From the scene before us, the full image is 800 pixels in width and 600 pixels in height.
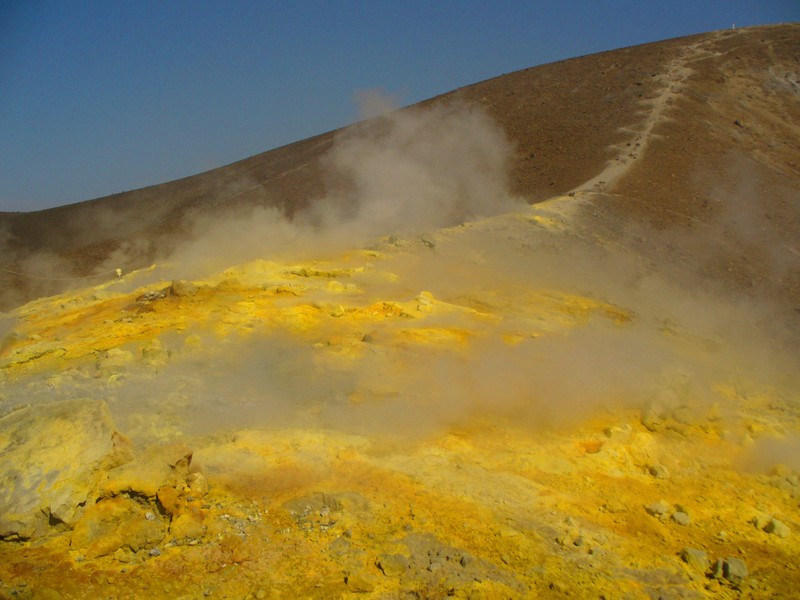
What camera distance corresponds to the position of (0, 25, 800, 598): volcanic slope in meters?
3.31

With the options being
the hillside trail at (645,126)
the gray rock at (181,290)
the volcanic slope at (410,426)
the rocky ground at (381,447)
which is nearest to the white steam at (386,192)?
the volcanic slope at (410,426)

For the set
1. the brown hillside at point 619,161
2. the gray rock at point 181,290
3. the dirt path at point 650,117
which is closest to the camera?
the gray rock at point 181,290

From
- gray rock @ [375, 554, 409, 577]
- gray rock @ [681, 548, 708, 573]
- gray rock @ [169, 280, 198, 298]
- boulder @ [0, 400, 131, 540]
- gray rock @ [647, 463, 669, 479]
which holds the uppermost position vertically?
gray rock @ [169, 280, 198, 298]

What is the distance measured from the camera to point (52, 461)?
342 centimetres

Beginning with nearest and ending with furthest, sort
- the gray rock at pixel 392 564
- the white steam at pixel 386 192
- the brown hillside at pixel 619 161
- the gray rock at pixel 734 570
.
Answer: the gray rock at pixel 392 564, the gray rock at pixel 734 570, the white steam at pixel 386 192, the brown hillside at pixel 619 161

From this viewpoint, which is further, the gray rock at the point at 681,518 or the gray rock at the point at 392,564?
the gray rock at the point at 681,518

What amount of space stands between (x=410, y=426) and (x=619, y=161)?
13.8m

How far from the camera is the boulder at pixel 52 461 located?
326 centimetres

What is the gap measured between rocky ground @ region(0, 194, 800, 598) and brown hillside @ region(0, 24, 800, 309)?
6485 mm

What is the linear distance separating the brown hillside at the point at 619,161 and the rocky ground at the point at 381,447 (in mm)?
6485

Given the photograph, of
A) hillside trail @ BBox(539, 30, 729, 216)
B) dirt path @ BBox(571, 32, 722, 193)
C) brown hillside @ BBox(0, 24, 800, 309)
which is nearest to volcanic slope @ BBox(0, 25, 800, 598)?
brown hillside @ BBox(0, 24, 800, 309)

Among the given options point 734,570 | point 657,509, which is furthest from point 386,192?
point 734,570

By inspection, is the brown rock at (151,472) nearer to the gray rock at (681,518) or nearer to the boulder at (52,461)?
the boulder at (52,461)

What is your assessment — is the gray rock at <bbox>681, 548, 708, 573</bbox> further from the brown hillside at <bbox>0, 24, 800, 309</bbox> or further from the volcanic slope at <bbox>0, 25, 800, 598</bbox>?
the brown hillside at <bbox>0, 24, 800, 309</bbox>
